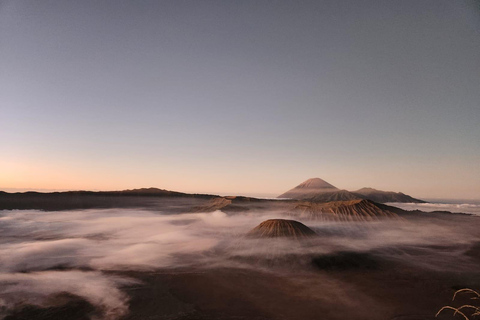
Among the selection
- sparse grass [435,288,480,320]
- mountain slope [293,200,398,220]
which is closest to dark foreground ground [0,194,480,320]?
sparse grass [435,288,480,320]

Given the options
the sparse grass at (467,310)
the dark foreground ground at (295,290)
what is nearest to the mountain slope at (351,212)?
the dark foreground ground at (295,290)

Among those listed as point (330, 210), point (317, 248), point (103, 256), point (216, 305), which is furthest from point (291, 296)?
point (330, 210)

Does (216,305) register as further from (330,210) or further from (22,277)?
(330,210)

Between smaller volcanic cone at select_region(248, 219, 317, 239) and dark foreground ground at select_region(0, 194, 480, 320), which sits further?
smaller volcanic cone at select_region(248, 219, 317, 239)

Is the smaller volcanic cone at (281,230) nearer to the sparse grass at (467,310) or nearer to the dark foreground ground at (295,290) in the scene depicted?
the dark foreground ground at (295,290)

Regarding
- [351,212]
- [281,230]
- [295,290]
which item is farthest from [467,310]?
[351,212]

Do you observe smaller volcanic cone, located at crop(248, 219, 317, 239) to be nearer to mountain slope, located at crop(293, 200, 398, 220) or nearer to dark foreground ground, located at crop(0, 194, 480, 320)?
dark foreground ground, located at crop(0, 194, 480, 320)

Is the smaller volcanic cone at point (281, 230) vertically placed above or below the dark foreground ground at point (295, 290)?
above

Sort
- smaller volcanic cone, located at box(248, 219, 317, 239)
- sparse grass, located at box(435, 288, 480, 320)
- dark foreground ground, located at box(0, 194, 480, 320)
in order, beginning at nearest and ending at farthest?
1. sparse grass, located at box(435, 288, 480, 320)
2. dark foreground ground, located at box(0, 194, 480, 320)
3. smaller volcanic cone, located at box(248, 219, 317, 239)
